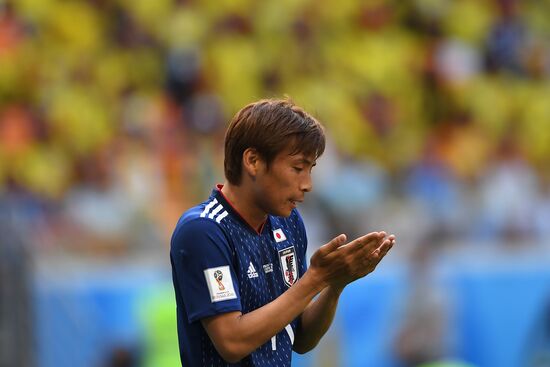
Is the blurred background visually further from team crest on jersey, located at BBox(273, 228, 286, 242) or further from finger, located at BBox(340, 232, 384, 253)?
finger, located at BBox(340, 232, 384, 253)

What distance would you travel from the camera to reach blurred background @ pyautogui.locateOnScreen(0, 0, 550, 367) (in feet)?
32.4

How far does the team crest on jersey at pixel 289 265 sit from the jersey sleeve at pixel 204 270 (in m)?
0.25

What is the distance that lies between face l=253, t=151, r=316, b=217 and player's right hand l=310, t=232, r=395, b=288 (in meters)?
0.24

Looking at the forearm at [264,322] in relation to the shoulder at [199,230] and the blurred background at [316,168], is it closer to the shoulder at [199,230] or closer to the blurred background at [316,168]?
the shoulder at [199,230]

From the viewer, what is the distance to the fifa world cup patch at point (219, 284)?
134 inches

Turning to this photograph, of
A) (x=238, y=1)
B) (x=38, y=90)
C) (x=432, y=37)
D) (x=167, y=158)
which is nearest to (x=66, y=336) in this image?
(x=167, y=158)

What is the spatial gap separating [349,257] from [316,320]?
1.96ft

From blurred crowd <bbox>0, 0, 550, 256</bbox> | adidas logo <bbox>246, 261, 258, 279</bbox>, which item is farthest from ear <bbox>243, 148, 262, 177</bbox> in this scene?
blurred crowd <bbox>0, 0, 550, 256</bbox>

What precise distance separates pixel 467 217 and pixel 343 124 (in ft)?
6.84

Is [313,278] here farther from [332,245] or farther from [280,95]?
[280,95]

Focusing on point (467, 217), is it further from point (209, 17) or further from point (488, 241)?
point (209, 17)

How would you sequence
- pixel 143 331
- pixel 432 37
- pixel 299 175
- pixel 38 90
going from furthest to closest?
pixel 432 37 → pixel 38 90 → pixel 143 331 → pixel 299 175

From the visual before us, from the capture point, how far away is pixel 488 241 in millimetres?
10719

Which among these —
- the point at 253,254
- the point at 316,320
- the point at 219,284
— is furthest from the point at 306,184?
the point at 316,320
